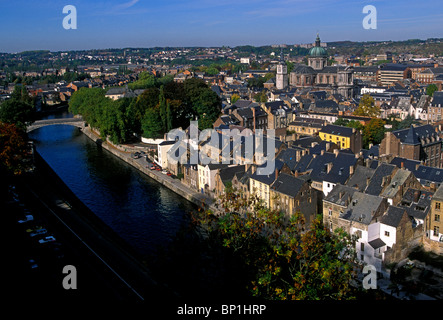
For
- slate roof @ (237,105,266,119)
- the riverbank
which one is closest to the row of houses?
the riverbank

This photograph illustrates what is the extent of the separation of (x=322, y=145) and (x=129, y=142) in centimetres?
2429

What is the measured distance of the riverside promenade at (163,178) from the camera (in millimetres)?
28977

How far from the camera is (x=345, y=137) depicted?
121ft

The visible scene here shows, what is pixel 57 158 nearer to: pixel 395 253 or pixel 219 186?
pixel 219 186

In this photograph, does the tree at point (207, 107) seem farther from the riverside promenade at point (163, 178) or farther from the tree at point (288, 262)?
the tree at point (288, 262)

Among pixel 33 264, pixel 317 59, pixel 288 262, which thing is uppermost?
pixel 317 59

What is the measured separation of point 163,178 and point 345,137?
1518cm

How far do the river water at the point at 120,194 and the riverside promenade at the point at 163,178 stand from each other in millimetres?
426

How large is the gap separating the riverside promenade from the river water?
1.40 ft

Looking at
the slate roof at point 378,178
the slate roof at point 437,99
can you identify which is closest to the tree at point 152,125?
the slate roof at point 378,178

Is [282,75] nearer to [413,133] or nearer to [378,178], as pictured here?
[413,133]

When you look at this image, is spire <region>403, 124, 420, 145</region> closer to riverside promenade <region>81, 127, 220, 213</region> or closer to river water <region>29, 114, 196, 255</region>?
riverside promenade <region>81, 127, 220, 213</region>

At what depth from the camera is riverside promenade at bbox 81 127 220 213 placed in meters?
29.0

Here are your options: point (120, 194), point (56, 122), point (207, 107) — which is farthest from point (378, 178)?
point (56, 122)
